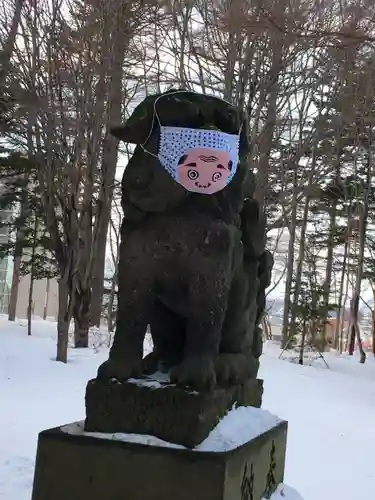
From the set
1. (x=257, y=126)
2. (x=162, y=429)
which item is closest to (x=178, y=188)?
(x=162, y=429)

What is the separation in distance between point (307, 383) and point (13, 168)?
291 inches

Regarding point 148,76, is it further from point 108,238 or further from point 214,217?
point 214,217

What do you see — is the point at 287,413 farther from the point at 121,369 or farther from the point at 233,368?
the point at 121,369

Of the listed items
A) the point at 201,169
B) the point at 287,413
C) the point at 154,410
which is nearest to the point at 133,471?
the point at 154,410

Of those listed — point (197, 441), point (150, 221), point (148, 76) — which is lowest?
point (197, 441)

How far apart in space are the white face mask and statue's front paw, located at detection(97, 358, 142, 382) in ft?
2.30

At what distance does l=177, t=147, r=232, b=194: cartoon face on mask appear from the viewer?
7.90ft

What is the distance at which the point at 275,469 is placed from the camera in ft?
9.18

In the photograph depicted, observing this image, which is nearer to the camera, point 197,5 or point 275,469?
point 275,469

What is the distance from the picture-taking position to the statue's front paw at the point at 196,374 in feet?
7.47

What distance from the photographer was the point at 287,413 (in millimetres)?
5980

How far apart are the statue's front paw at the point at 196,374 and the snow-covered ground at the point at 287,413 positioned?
0.80 metres

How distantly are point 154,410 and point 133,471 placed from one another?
217mm

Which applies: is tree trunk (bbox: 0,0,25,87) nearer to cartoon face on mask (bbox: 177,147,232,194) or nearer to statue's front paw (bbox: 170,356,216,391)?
cartoon face on mask (bbox: 177,147,232,194)
